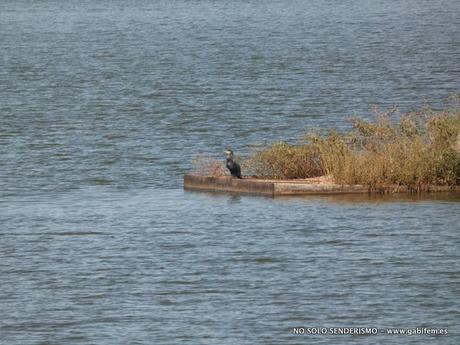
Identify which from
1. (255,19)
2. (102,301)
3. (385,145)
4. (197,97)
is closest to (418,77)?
(197,97)

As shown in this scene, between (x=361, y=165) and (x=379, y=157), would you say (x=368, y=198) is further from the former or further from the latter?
(x=379, y=157)

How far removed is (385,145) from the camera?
34969 millimetres

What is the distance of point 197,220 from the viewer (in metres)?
32.9

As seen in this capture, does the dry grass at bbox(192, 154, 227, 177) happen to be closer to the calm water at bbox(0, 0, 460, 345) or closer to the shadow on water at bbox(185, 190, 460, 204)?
the calm water at bbox(0, 0, 460, 345)

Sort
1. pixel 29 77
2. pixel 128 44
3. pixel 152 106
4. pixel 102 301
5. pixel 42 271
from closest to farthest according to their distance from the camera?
pixel 102 301 < pixel 42 271 < pixel 152 106 < pixel 29 77 < pixel 128 44

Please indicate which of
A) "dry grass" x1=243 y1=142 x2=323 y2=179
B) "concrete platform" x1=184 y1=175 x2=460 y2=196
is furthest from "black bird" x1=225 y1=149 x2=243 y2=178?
"dry grass" x1=243 y1=142 x2=323 y2=179

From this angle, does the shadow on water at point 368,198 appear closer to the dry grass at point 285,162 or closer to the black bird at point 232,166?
the black bird at point 232,166

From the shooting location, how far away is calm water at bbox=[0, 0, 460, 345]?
Result: 25641 mm

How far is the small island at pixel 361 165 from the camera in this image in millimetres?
34219

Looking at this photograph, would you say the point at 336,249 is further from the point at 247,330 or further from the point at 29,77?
the point at 29,77

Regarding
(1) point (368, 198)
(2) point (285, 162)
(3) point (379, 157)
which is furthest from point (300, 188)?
(3) point (379, 157)

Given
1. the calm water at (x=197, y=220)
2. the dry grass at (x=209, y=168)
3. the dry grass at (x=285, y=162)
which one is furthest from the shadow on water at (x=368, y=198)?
the dry grass at (x=209, y=168)

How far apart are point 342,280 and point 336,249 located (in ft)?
8.36

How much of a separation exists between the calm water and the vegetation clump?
1.92 ft
